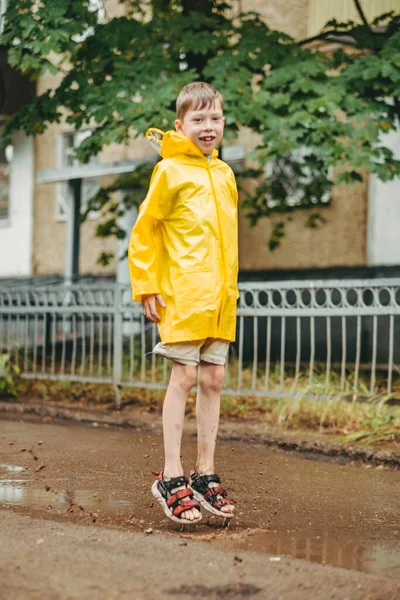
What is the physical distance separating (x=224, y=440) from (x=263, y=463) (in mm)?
1086

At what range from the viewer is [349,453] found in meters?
5.90

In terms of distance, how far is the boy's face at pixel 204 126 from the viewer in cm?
382

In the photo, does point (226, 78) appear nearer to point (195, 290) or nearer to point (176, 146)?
point (176, 146)

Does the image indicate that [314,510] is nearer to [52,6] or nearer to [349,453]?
[349,453]

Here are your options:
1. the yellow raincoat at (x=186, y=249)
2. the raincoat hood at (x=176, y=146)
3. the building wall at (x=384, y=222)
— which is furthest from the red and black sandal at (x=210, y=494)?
the building wall at (x=384, y=222)

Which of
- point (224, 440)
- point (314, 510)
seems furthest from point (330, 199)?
point (314, 510)

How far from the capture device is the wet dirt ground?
11.0ft

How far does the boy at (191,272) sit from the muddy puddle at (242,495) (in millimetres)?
268

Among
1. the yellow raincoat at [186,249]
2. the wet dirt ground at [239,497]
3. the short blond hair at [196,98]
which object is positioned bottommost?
the wet dirt ground at [239,497]

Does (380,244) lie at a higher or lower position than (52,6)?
lower

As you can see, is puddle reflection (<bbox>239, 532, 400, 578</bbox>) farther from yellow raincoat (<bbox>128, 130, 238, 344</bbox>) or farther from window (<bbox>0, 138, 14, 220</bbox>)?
window (<bbox>0, 138, 14, 220</bbox>)

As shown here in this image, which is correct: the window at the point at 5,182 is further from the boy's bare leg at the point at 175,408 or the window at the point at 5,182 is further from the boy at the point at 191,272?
the boy's bare leg at the point at 175,408

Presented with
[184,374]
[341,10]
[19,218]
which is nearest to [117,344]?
[184,374]

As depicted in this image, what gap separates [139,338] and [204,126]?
4966mm
